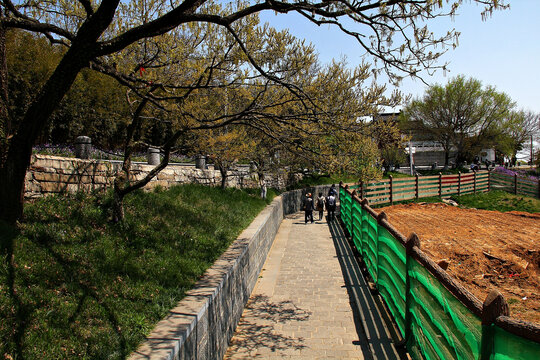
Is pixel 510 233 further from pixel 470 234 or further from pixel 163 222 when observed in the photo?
pixel 163 222

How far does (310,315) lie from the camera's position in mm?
6871

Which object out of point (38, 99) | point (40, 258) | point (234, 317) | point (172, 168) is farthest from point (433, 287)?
point (172, 168)

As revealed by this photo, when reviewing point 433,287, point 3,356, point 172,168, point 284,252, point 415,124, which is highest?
point 415,124

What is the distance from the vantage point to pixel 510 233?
12695 millimetres

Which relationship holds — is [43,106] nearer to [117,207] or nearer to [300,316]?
[117,207]

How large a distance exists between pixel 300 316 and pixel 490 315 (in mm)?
4717

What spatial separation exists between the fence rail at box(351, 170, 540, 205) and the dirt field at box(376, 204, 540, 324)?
4.12m

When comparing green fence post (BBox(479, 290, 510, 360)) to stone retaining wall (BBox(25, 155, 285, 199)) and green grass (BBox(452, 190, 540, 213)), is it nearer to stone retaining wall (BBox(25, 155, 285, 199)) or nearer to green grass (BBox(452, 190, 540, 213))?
stone retaining wall (BBox(25, 155, 285, 199))

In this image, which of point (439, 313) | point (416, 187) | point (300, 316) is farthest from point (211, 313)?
point (416, 187)

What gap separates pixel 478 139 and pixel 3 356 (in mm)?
46726

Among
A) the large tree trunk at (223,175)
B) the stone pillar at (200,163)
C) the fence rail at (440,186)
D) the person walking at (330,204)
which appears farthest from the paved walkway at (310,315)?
the fence rail at (440,186)

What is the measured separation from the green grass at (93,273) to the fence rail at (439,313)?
2.92 m

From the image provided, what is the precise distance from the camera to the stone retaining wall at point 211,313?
3.65 meters

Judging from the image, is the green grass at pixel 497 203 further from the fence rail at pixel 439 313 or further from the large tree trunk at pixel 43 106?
the large tree trunk at pixel 43 106
